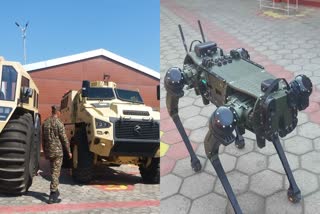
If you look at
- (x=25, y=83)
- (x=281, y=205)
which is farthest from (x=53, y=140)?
(x=281, y=205)

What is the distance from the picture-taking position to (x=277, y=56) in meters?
7.22

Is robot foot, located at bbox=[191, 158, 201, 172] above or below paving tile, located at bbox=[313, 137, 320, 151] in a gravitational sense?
below

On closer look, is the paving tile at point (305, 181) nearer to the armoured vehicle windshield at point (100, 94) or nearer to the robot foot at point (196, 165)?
the robot foot at point (196, 165)

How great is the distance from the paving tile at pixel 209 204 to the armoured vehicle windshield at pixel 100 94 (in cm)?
321

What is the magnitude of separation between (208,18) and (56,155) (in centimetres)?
700

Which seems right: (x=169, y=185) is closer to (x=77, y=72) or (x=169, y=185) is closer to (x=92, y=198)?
(x=92, y=198)

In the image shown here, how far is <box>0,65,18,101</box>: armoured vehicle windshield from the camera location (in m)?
4.42

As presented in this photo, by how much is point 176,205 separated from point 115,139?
2.10m

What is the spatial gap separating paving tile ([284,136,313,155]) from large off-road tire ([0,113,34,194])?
9.92 feet

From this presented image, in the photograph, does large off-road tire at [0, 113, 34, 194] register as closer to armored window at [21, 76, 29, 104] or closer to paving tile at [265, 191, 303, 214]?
armored window at [21, 76, 29, 104]

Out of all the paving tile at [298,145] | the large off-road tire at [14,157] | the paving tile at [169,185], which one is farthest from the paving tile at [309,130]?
the large off-road tire at [14,157]

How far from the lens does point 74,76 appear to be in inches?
419

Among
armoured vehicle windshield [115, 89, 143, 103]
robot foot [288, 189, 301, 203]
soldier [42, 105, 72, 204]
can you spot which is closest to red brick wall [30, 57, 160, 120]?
armoured vehicle windshield [115, 89, 143, 103]

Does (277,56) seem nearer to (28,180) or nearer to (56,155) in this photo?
(56,155)
